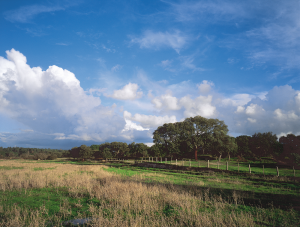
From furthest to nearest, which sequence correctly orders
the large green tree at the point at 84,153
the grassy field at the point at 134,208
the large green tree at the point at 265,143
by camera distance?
the large green tree at the point at 84,153
the large green tree at the point at 265,143
the grassy field at the point at 134,208

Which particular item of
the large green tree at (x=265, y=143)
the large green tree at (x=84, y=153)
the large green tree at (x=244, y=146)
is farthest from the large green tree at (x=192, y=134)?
the large green tree at (x=84, y=153)

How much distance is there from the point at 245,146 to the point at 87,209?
8481 centimetres

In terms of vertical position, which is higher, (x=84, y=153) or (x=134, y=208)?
(x=134, y=208)

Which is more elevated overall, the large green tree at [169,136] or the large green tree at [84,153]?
the large green tree at [169,136]

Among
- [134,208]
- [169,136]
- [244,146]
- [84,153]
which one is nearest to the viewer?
[134,208]

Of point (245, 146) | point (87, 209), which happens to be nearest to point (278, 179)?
point (87, 209)

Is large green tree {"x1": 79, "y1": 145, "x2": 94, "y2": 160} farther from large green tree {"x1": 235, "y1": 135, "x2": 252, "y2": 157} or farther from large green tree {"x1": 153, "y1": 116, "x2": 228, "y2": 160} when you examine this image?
large green tree {"x1": 235, "y1": 135, "x2": 252, "y2": 157}

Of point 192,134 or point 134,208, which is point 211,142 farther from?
point 134,208

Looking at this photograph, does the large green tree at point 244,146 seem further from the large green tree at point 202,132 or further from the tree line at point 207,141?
the large green tree at point 202,132

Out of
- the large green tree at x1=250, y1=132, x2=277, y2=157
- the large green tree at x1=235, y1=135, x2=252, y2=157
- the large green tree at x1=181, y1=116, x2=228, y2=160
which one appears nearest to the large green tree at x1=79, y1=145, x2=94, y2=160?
the large green tree at x1=181, y1=116, x2=228, y2=160

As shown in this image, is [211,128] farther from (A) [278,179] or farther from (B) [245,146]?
(A) [278,179]

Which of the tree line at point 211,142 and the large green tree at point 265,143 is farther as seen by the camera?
the large green tree at point 265,143

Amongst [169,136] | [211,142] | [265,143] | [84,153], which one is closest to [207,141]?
[211,142]

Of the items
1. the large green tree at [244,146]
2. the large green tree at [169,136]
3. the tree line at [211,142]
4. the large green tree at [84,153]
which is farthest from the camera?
the large green tree at [84,153]
